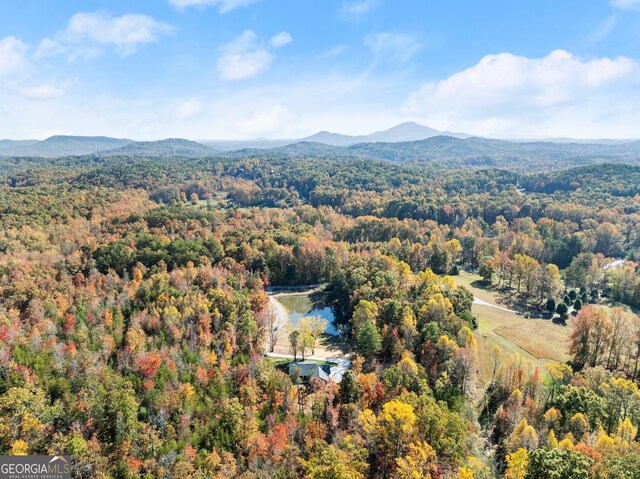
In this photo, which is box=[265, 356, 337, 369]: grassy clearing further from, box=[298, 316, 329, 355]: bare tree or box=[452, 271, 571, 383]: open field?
box=[452, 271, 571, 383]: open field

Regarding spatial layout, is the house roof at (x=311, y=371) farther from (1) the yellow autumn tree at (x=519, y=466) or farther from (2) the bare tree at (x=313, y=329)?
(1) the yellow autumn tree at (x=519, y=466)

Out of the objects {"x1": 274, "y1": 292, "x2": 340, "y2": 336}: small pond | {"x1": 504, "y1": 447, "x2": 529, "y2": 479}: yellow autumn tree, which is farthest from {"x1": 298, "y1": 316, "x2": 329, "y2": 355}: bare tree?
{"x1": 504, "y1": 447, "x2": 529, "y2": 479}: yellow autumn tree

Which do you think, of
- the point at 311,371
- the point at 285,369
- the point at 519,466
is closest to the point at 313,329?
the point at 285,369

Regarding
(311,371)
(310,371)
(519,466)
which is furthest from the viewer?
(310,371)

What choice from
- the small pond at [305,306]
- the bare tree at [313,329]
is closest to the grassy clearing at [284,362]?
the bare tree at [313,329]

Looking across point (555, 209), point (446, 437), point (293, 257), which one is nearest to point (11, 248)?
point (293, 257)

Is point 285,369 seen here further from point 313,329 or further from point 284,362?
point 313,329

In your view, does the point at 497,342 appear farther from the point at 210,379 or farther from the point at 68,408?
the point at 68,408

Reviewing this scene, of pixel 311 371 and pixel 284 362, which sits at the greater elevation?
pixel 311 371
